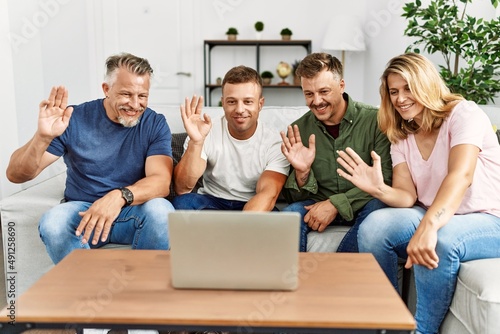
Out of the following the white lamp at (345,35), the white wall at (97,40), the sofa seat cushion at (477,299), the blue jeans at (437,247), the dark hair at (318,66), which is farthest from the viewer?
the white lamp at (345,35)

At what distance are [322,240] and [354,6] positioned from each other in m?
3.36

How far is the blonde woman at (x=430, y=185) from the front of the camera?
1490 mm

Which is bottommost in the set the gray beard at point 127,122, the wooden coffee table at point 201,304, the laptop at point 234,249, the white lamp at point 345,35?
the wooden coffee table at point 201,304

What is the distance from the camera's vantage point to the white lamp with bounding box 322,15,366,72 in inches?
168

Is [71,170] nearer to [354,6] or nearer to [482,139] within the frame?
[482,139]

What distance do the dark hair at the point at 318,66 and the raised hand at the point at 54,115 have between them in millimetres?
883

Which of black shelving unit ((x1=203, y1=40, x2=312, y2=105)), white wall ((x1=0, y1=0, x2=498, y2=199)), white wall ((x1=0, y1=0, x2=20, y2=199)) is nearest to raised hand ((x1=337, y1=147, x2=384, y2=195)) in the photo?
white wall ((x1=0, y1=0, x2=498, y2=199))

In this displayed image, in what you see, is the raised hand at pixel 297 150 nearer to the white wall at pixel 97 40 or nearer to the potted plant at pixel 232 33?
the white wall at pixel 97 40

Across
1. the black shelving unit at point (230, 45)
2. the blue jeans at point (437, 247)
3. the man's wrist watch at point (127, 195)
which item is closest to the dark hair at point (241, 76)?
the man's wrist watch at point (127, 195)

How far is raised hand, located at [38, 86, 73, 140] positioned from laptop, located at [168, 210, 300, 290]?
0.89 m

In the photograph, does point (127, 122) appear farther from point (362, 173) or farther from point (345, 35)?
point (345, 35)

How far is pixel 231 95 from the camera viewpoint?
1.98m

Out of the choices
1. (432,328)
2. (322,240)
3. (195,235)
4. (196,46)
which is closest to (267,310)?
(195,235)

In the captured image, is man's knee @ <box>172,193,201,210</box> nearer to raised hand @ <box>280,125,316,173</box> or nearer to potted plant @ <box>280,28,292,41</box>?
raised hand @ <box>280,125,316,173</box>
